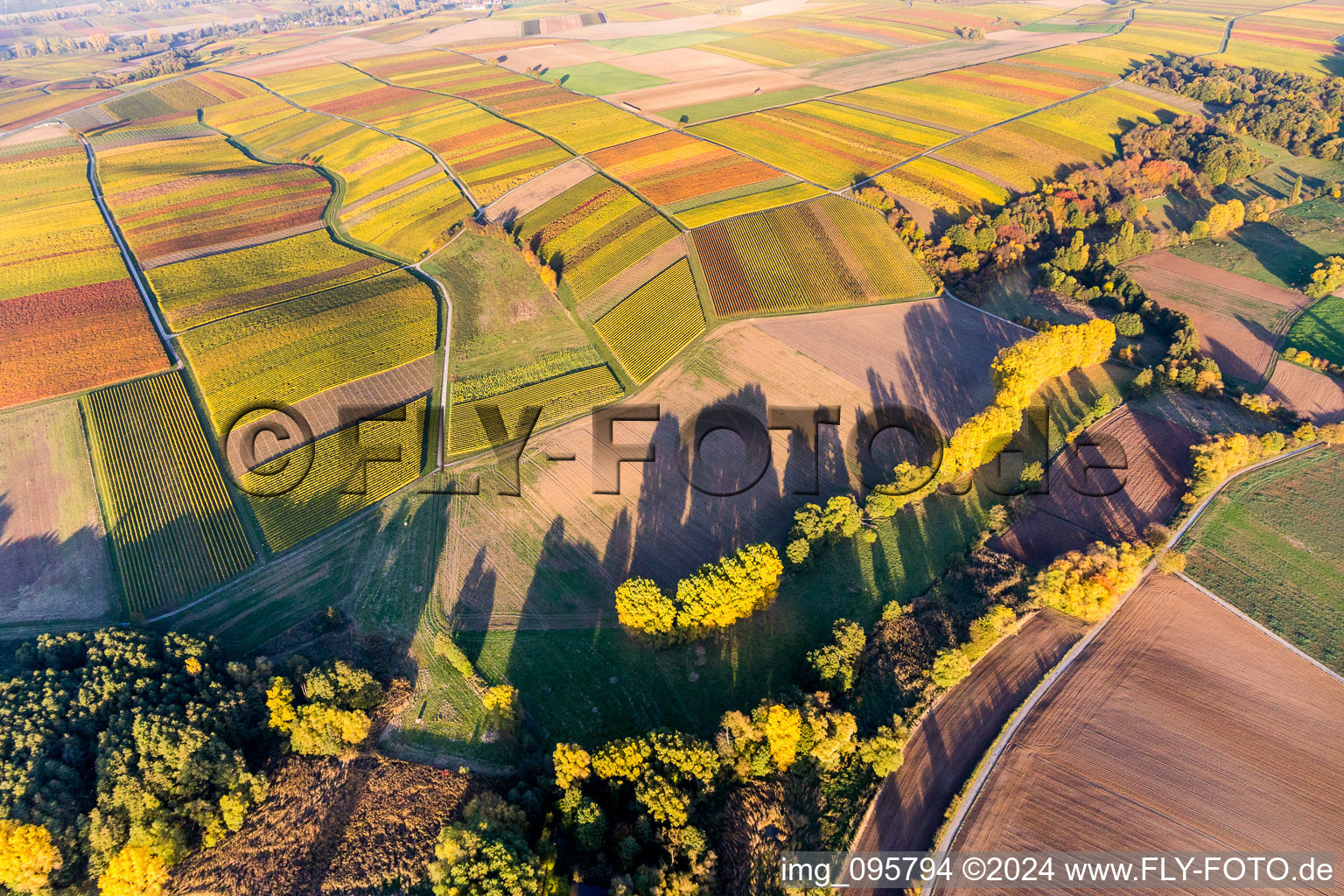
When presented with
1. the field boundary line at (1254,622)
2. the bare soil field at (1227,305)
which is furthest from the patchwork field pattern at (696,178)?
the field boundary line at (1254,622)

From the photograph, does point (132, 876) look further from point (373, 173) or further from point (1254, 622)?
point (373, 173)

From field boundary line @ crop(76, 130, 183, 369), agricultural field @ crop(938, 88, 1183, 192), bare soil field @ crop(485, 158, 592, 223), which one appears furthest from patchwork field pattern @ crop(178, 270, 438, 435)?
agricultural field @ crop(938, 88, 1183, 192)

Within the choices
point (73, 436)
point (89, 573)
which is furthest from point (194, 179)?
point (89, 573)

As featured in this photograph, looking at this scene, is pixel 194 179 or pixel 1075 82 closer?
pixel 194 179

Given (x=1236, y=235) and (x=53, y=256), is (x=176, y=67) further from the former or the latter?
(x=1236, y=235)

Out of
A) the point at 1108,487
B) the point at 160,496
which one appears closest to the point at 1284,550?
the point at 1108,487

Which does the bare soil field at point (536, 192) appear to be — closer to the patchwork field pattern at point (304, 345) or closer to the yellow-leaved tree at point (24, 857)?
the patchwork field pattern at point (304, 345)

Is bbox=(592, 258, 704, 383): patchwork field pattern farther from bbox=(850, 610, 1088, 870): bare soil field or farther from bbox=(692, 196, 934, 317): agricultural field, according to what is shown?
bbox=(850, 610, 1088, 870): bare soil field
